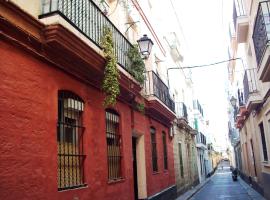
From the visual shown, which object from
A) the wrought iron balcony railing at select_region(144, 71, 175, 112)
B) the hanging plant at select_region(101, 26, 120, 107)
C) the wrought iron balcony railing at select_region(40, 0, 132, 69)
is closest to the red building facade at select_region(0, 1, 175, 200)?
the hanging plant at select_region(101, 26, 120, 107)

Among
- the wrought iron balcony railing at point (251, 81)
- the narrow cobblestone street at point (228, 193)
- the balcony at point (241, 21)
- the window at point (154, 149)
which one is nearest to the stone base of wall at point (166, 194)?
the window at point (154, 149)

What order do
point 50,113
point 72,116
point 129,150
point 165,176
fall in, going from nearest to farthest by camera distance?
point 50,113 < point 72,116 < point 129,150 < point 165,176

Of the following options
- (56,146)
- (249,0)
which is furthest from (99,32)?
(249,0)

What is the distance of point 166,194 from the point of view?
14.5m

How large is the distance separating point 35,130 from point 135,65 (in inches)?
205

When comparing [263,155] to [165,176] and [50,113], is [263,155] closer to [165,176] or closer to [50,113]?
[165,176]

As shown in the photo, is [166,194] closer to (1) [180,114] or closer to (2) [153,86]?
(2) [153,86]

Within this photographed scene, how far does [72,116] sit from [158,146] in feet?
25.4

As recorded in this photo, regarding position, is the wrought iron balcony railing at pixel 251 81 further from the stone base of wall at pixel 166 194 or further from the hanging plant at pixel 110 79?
the hanging plant at pixel 110 79

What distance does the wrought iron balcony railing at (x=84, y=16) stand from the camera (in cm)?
618

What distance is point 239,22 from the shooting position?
45.6 feet

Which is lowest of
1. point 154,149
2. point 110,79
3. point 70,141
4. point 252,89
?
point 70,141

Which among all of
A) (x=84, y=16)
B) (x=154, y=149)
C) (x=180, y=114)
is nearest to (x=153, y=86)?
(x=154, y=149)

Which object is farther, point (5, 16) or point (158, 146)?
point (158, 146)
